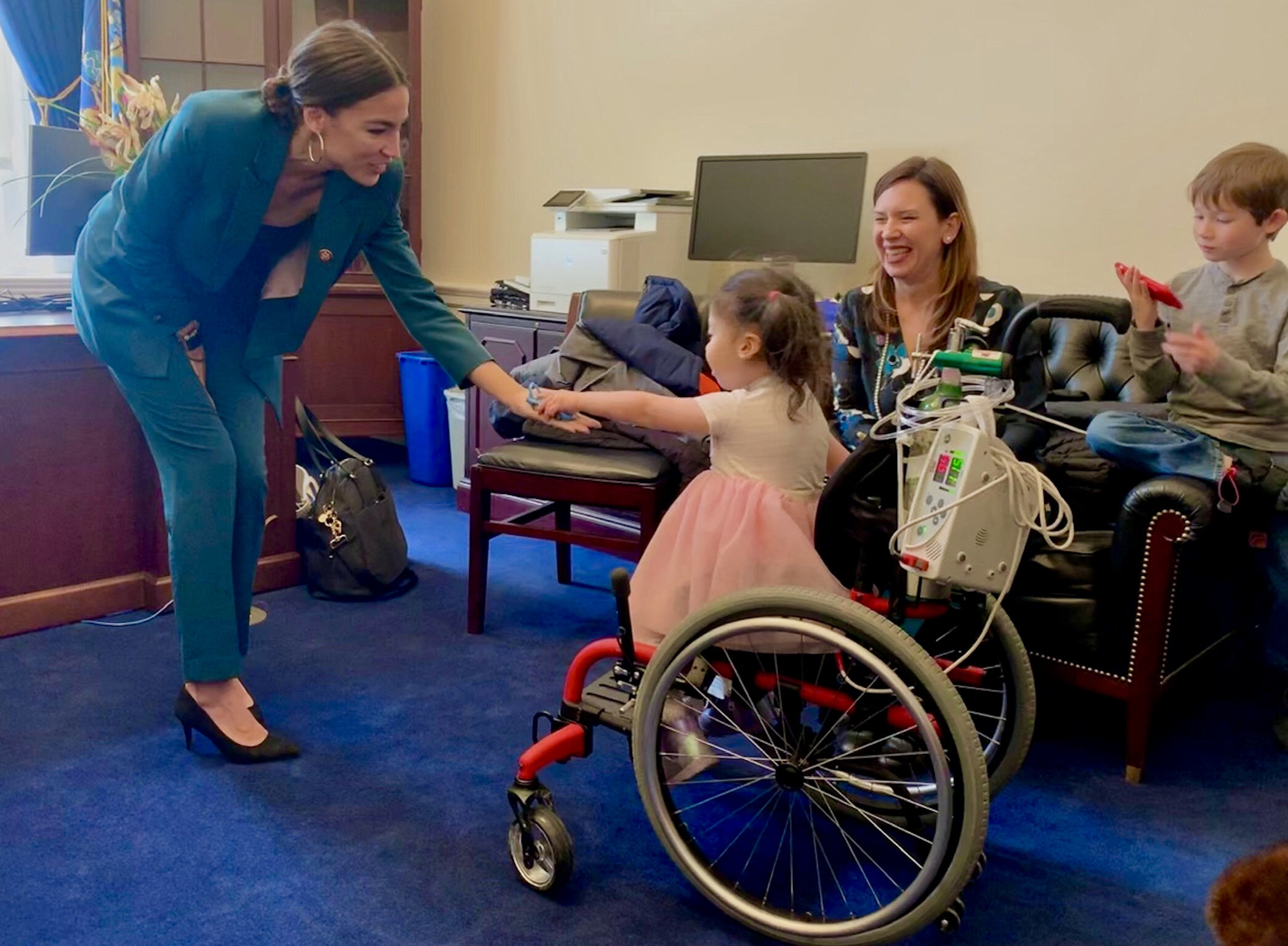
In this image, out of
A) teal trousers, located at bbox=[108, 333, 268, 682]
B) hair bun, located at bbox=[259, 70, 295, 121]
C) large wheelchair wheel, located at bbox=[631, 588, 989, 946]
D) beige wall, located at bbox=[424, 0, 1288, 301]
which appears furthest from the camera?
→ beige wall, located at bbox=[424, 0, 1288, 301]

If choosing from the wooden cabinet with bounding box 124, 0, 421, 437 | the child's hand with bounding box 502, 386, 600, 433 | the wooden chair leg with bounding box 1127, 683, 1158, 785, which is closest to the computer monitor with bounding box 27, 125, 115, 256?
the wooden cabinet with bounding box 124, 0, 421, 437

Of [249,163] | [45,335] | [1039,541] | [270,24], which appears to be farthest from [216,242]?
[270,24]

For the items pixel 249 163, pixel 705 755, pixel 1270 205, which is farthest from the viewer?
pixel 1270 205

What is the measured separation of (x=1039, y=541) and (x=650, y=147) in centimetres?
240

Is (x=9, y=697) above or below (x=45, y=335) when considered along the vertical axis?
below

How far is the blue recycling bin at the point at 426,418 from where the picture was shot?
13.2 ft

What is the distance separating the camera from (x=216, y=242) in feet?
5.94

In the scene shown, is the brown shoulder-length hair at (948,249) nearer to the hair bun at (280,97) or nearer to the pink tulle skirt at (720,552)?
the pink tulle skirt at (720,552)

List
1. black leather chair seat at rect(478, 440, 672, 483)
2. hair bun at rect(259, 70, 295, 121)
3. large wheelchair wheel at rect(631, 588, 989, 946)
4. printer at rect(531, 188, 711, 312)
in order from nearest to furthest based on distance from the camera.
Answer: large wheelchair wheel at rect(631, 588, 989, 946) → hair bun at rect(259, 70, 295, 121) → black leather chair seat at rect(478, 440, 672, 483) → printer at rect(531, 188, 711, 312)

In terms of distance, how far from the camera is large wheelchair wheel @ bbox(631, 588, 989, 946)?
1267 mm

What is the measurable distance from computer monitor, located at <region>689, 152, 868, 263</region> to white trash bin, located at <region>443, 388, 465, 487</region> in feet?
3.41

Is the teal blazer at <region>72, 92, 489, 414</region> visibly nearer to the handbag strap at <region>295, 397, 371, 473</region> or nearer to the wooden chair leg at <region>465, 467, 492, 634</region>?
the wooden chair leg at <region>465, 467, 492, 634</region>

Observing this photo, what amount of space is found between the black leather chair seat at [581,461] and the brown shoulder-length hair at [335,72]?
0.99m

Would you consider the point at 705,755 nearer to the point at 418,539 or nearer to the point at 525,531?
the point at 525,531
